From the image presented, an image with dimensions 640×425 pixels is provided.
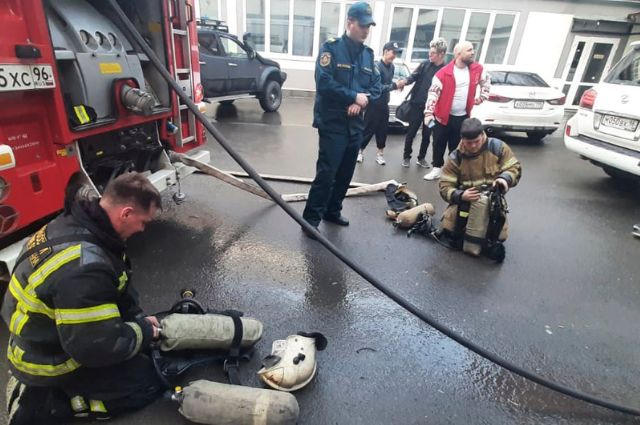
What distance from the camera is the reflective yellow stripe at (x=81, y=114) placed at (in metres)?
2.63

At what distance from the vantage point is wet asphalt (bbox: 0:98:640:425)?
2184mm

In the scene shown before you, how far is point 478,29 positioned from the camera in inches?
586

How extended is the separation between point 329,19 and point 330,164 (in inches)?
517

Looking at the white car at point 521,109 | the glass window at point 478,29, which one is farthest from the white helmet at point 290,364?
the glass window at point 478,29

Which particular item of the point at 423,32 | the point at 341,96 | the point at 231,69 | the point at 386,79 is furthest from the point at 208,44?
the point at 423,32

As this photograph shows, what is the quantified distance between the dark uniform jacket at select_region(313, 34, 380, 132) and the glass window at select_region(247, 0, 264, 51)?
1228 cm

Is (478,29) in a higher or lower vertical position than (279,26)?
higher

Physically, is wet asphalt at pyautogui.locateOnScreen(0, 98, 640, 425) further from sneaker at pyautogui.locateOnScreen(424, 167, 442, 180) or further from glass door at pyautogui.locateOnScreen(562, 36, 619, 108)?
glass door at pyautogui.locateOnScreen(562, 36, 619, 108)

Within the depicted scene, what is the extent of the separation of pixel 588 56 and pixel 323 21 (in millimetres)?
10236

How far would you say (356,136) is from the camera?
371cm

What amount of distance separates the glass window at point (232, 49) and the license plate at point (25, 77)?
7803 millimetres

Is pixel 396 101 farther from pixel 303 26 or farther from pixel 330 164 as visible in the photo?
pixel 303 26

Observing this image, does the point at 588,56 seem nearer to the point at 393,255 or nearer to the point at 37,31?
the point at 393,255

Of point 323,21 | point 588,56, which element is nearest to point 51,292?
point 323,21
